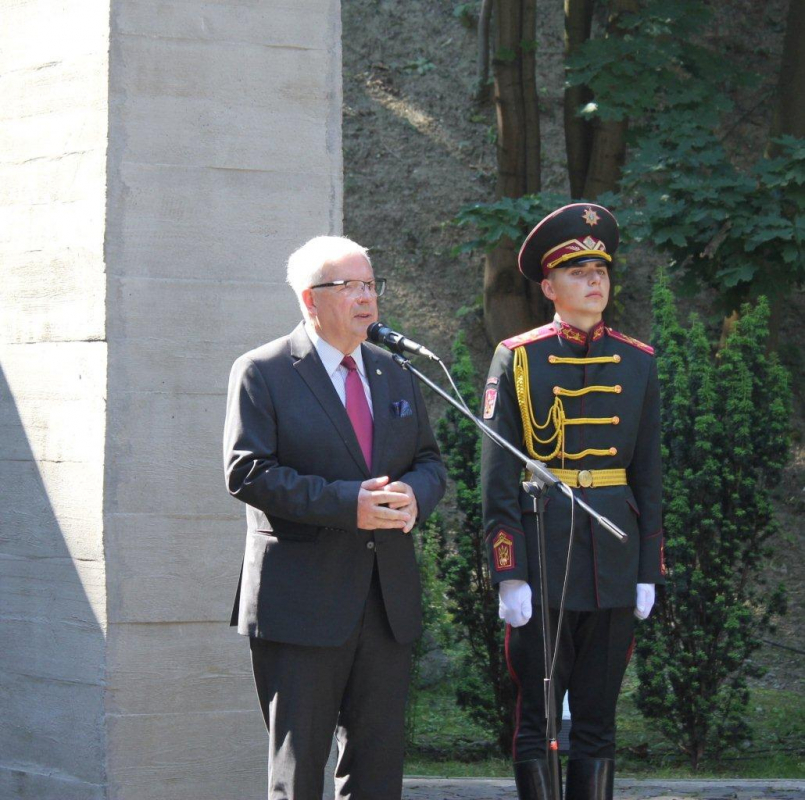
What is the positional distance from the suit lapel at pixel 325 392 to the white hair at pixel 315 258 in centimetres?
12

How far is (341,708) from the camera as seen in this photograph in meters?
3.50

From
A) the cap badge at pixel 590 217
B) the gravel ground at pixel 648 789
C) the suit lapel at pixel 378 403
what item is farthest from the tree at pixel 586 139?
the suit lapel at pixel 378 403

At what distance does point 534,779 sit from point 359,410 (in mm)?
1273

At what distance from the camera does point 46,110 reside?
175 inches

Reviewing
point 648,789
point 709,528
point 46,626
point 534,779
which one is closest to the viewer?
point 534,779

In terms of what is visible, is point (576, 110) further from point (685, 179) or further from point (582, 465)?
point (582, 465)

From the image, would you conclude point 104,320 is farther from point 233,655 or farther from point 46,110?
point 233,655

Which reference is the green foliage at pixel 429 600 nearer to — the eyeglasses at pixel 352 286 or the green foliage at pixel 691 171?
the green foliage at pixel 691 171

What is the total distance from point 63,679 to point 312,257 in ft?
6.20

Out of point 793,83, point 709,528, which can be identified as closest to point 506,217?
point 793,83

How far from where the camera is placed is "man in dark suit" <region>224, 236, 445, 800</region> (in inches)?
130

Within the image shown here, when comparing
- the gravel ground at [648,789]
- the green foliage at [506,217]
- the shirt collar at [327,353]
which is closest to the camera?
the shirt collar at [327,353]

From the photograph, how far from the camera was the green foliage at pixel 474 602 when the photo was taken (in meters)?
5.71

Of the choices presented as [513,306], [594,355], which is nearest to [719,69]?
[513,306]
